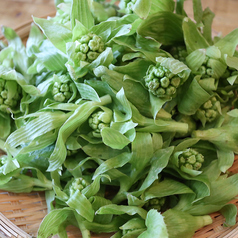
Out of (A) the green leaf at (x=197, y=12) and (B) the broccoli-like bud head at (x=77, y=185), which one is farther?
(A) the green leaf at (x=197, y=12)

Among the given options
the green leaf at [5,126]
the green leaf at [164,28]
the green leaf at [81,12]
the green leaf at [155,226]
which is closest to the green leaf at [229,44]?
the green leaf at [164,28]

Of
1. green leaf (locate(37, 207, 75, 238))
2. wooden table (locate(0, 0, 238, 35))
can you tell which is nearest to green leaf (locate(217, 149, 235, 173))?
green leaf (locate(37, 207, 75, 238))

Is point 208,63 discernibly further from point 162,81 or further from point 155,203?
point 155,203

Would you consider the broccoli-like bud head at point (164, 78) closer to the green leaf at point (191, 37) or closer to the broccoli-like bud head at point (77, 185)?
the green leaf at point (191, 37)

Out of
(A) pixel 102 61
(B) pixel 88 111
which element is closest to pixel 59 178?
(B) pixel 88 111

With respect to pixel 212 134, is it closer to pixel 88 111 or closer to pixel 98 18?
pixel 88 111
